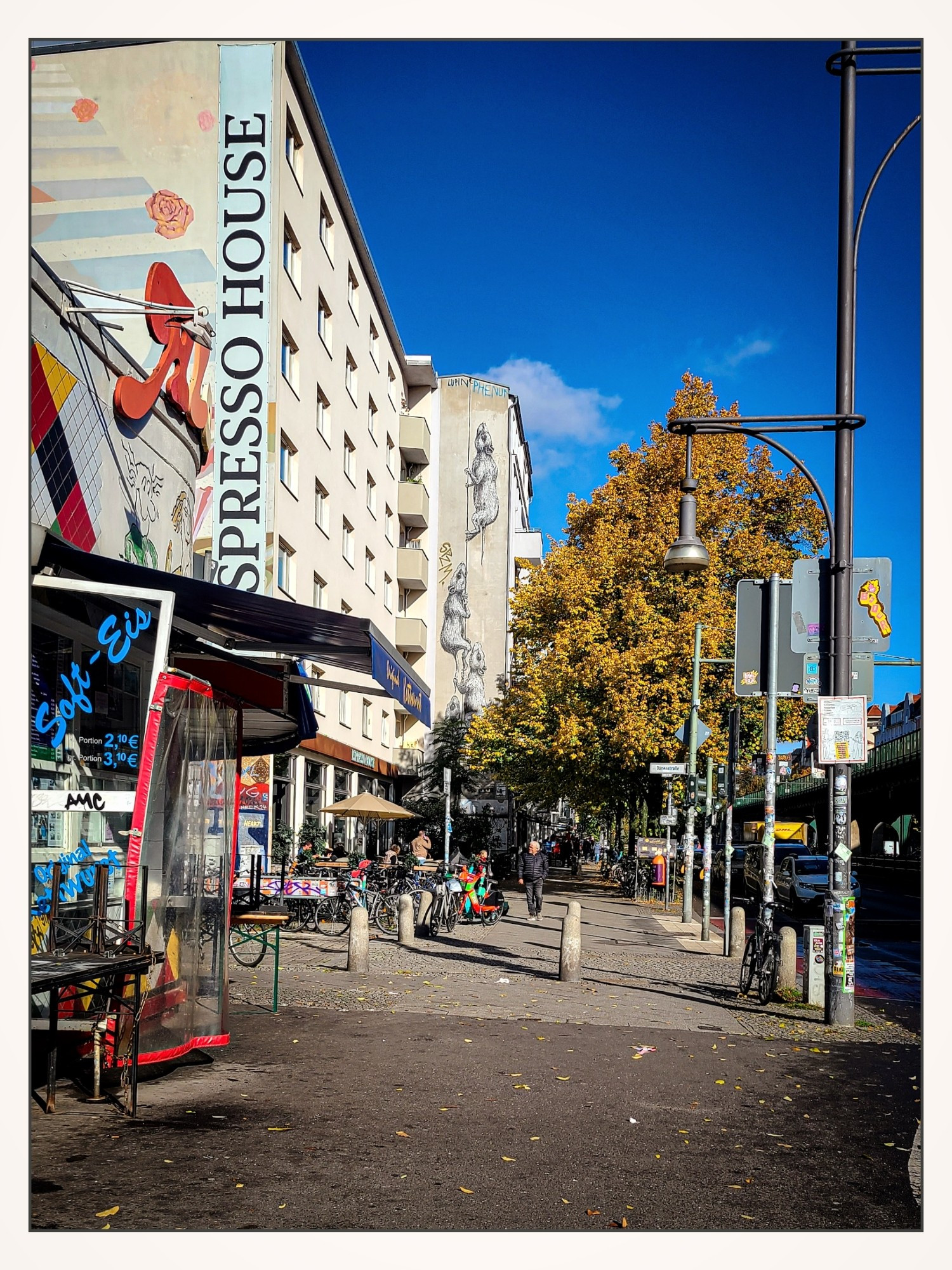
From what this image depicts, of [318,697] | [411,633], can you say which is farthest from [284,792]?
[411,633]

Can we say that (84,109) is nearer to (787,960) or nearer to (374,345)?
(787,960)

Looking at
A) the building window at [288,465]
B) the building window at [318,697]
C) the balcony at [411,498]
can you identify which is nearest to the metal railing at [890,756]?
the building window at [318,697]

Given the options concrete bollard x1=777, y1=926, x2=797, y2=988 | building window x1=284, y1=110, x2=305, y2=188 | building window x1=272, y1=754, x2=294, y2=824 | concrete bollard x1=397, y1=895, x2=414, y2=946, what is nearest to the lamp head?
concrete bollard x1=777, y1=926, x2=797, y2=988

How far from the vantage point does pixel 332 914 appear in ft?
73.5

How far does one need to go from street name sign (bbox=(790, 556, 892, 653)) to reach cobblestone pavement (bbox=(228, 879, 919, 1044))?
3.51 meters

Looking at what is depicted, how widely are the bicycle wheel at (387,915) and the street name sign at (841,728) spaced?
12.8 metres

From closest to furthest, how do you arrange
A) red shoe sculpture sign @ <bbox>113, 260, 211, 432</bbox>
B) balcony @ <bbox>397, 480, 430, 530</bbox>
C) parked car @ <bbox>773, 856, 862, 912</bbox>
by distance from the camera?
1. red shoe sculpture sign @ <bbox>113, 260, 211, 432</bbox>
2. parked car @ <bbox>773, 856, 862, 912</bbox>
3. balcony @ <bbox>397, 480, 430, 530</bbox>

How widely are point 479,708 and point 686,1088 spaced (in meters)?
51.0

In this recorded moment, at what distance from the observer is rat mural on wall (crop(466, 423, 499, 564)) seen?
61.0m

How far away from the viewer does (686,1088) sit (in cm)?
850

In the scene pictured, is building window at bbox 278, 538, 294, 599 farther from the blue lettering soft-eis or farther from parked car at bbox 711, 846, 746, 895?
the blue lettering soft-eis

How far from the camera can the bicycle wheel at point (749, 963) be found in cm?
1362
